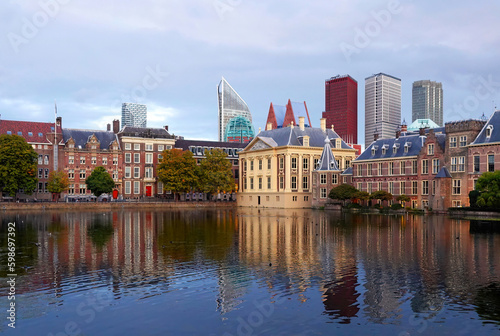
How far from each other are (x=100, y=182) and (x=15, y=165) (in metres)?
17.9

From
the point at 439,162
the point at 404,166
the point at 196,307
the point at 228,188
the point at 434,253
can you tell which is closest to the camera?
the point at 196,307

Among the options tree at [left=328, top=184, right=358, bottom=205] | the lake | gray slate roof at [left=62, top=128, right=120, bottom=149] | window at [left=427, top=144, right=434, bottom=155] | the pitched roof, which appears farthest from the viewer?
gray slate roof at [left=62, top=128, right=120, bottom=149]

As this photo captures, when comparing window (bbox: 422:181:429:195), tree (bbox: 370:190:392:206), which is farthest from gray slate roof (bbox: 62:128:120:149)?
window (bbox: 422:181:429:195)

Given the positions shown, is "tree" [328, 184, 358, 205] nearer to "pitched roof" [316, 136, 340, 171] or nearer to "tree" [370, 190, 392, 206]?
"tree" [370, 190, 392, 206]

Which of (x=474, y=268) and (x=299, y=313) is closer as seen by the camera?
(x=299, y=313)

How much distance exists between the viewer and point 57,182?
110m

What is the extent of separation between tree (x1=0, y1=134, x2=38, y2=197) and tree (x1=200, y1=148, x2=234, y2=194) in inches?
1408

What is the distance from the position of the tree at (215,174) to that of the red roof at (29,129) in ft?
114

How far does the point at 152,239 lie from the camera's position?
4128cm

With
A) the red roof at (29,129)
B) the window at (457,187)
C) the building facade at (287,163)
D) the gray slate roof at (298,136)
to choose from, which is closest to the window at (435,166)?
the window at (457,187)

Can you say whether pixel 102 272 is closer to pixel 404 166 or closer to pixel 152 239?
pixel 152 239

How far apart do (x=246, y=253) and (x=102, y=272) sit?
10004 millimetres

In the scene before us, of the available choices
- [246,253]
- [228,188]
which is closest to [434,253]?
[246,253]

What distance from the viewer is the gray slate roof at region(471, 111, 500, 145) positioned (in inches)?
2970
